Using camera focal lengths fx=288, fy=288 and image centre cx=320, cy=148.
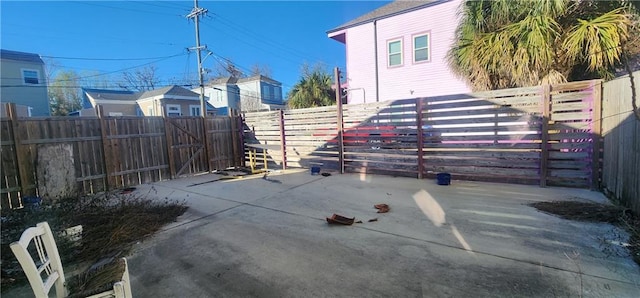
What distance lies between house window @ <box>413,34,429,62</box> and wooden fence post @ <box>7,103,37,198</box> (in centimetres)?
1055

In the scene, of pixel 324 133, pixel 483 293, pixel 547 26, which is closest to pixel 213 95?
pixel 324 133

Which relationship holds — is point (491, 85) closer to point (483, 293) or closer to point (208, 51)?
point (483, 293)

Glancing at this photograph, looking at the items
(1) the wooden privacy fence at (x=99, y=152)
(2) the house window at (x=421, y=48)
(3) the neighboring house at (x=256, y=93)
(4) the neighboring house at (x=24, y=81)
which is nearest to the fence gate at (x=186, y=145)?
(1) the wooden privacy fence at (x=99, y=152)

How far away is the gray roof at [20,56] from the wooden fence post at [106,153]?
15.6 meters

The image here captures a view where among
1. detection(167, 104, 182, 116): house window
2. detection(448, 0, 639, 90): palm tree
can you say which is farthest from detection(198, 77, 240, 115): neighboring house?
detection(448, 0, 639, 90): palm tree

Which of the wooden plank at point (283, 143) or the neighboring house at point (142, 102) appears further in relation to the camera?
the neighboring house at point (142, 102)

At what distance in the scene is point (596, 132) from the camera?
4.66m

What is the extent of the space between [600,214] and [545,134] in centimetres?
191

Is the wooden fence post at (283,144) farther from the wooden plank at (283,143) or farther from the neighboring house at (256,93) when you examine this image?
the neighboring house at (256,93)

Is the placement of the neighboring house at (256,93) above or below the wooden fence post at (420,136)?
above

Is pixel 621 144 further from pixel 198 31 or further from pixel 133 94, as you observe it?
pixel 133 94

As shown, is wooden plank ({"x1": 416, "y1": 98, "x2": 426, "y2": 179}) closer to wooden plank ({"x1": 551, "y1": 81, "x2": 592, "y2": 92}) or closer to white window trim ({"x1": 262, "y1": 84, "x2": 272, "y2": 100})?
wooden plank ({"x1": 551, "y1": 81, "x2": 592, "y2": 92})

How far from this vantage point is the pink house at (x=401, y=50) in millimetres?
9484

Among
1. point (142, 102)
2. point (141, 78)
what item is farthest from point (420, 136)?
point (141, 78)
